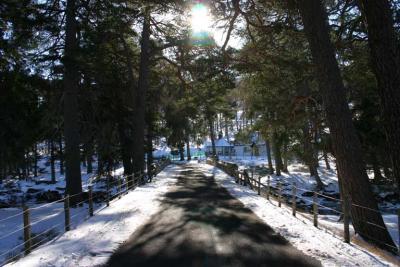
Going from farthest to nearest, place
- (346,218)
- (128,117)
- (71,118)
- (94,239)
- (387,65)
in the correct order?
(128,117)
(71,118)
(94,239)
(346,218)
(387,65)

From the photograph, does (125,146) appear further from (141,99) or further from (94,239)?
(94,239)

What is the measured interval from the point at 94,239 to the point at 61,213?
29.7 feet

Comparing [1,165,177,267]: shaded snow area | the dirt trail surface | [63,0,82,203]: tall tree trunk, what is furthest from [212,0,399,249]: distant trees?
[63,0,82,203]: tall tree trunk

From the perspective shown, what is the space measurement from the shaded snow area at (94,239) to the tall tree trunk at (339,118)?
18.2ft

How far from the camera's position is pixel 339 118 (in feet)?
33.9

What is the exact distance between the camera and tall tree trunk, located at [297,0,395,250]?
10117 mm

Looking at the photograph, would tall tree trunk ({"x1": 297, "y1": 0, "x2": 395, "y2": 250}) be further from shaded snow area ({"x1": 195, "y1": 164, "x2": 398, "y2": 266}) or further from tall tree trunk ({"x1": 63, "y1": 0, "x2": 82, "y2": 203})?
tall tree trunk ({"x1": 63, "y1": 0, "x2": 82, "y2": 203})

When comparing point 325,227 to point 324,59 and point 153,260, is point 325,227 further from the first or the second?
point 153,260

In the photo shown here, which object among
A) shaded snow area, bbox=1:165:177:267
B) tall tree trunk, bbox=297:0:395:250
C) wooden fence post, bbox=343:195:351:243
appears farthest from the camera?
tall tree trunk, bbox=297:0:395:250

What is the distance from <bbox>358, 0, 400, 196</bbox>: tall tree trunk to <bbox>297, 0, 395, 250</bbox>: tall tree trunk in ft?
9.61

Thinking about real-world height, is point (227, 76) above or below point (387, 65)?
above

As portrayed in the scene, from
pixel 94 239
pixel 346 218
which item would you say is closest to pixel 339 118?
pixel 346 218

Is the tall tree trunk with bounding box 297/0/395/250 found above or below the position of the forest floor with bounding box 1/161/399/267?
above

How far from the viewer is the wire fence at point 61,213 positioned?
8.63 m
